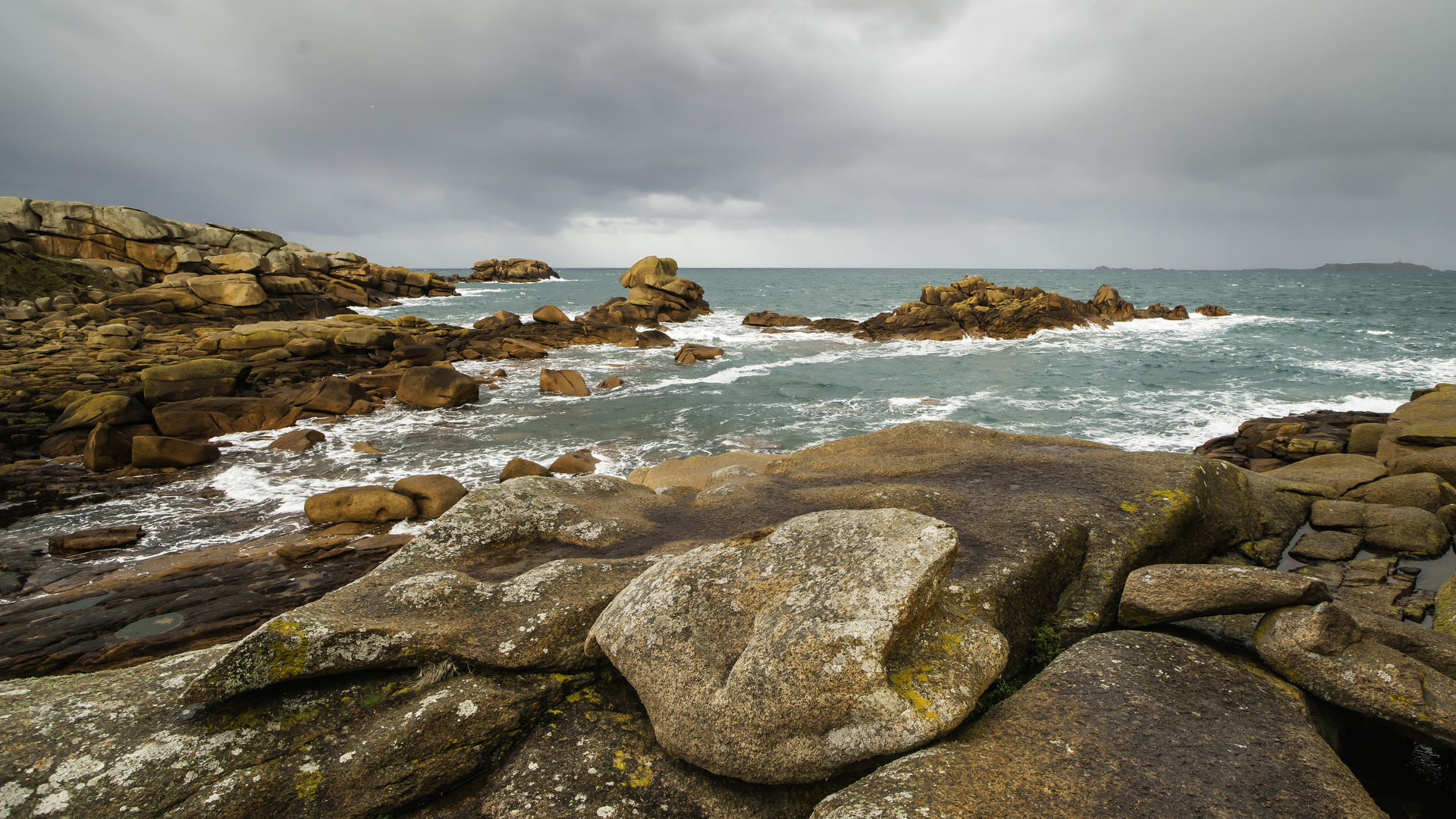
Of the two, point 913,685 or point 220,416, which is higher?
point 913,685

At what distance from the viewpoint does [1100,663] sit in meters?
4.45

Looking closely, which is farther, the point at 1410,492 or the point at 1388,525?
the point at 1410,492

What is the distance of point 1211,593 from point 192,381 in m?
27.1

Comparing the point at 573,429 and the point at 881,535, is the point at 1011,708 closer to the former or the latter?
the point at 881,535

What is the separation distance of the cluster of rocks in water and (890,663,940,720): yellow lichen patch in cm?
4290

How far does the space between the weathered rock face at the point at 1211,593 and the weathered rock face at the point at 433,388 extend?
75.5ft

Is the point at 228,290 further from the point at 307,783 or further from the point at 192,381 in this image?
the point at 307,783

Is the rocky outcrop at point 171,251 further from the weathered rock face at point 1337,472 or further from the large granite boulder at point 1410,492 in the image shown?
the large granite boulder at point 1410,492

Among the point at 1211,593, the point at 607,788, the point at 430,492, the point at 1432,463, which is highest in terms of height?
the point at 1211,593

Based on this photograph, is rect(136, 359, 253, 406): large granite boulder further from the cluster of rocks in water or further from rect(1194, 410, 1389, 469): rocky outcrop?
the cluster of rocks in water

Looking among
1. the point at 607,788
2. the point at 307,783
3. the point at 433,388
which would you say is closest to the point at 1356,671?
the point at 607,788

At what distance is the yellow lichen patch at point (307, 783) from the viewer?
382cm

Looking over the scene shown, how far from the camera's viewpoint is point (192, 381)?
21.0 meters

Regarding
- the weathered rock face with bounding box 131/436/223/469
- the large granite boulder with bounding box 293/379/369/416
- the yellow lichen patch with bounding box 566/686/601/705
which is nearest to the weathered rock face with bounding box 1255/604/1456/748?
the yellow lichen patch with bounding box 566/686/601/705
